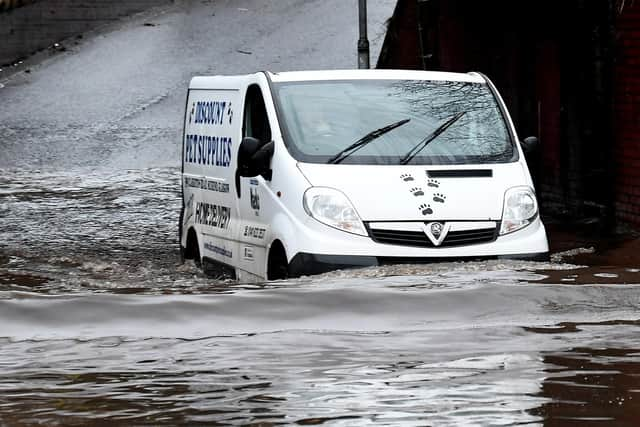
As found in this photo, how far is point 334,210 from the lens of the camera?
10180mm

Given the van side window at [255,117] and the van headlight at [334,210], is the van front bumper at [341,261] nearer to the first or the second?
the van headlight at [334,210]

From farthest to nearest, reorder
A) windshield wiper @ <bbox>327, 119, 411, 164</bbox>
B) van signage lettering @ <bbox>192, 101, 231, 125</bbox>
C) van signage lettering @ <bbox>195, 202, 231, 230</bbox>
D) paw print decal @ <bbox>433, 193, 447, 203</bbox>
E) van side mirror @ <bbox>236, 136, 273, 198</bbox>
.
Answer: van signage lettering @ <bbox>192, 101, 231, 125</bbox>, van signage lettering @ <bbox>195, 202, 231, 230</bbox>, van side mirror @ <bbox>236, 136, 273, 198</bbox>, windshield wiper @ <bbox>327, 119, 411, 164</bbox>, paw print decal @ <bbox>433, 193, 447, 203</bbox>

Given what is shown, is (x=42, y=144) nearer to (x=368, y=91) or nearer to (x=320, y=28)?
(x=320, y=28)

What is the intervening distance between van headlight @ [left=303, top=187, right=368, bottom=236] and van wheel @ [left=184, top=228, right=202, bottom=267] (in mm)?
2801

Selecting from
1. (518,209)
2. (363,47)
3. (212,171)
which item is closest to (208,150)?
(212,171)

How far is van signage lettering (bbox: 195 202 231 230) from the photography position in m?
12.0

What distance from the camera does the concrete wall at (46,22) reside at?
34.2m

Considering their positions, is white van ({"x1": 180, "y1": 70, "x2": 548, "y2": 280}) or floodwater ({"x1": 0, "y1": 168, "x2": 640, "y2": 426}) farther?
white van ({"x1": 180, "y1": 70, "x2": 548, "y2": 280})

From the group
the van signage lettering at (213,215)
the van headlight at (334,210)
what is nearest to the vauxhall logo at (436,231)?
the van headlight at (334,210)

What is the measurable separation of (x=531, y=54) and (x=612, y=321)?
10.3 meters

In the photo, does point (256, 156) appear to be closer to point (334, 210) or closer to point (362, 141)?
point (362, 141)

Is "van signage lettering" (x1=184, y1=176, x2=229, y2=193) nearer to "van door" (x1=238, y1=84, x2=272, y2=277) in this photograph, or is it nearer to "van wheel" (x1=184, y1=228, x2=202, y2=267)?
"van wheel" (x1=184, y1=228, x2=202, y2=267)

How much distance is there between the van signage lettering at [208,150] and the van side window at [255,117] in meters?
0.33

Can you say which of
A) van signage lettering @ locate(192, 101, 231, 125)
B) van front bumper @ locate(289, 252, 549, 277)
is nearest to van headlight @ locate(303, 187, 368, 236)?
van front bumper @ locate(289, 252, 549, 277)
